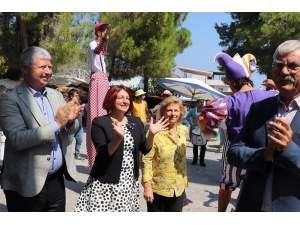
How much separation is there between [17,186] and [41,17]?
49.0 feet

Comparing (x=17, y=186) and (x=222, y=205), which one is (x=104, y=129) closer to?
(x=17, y=186)

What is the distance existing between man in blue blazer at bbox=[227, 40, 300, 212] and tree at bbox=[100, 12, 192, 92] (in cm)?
1611

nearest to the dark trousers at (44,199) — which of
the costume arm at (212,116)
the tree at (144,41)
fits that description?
the costume arm at (212,116)

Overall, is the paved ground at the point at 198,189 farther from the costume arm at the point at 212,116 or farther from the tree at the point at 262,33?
the tree at the point at 262,33

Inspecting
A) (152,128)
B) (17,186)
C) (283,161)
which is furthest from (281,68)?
(17,186)

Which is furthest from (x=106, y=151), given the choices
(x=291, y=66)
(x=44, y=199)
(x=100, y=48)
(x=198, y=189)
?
(x=198, y=189)

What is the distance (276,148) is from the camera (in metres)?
1.78

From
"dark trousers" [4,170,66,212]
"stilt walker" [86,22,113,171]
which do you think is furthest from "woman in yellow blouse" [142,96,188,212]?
"stilt walker" [86,22,113,171]

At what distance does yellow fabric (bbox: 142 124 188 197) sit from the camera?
10.6 feet

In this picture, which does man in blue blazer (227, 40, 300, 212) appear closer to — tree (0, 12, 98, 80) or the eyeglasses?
the eyeglasses

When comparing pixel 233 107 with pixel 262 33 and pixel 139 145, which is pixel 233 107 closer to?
pixel 139 145

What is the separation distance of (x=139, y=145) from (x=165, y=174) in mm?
398

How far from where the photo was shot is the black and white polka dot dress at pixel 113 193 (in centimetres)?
297

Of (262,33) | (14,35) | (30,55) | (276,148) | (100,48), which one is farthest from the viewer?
(262,33)
